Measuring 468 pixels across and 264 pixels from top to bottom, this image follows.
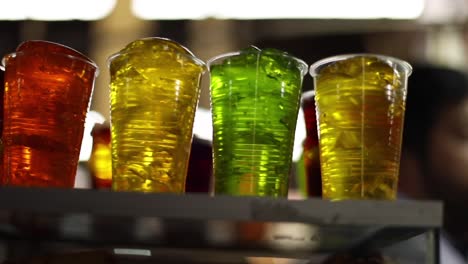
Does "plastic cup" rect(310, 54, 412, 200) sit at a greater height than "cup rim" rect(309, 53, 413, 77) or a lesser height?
lesser

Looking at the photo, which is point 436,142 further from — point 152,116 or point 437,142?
point 152,116

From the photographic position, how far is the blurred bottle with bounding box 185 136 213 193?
1.25 m

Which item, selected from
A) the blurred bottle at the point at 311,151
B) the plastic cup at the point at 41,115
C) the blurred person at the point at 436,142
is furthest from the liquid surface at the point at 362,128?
the blurred person at the point at 436,142

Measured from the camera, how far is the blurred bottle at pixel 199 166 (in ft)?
4.10

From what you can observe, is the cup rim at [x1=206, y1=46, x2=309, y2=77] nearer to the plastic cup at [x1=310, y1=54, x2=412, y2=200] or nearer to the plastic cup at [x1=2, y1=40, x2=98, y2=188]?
the plastic cup at [x1=310, y1=54, x2=412, y2=200]

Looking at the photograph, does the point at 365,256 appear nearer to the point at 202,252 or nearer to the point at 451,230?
the point at 202,252

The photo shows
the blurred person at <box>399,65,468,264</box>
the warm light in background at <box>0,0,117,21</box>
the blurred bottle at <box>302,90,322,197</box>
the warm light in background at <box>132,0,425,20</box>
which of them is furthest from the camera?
the warm light in background at <box>0,0,117,21</box>

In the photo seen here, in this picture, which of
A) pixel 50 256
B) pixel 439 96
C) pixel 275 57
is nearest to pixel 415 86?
pixel 439 96

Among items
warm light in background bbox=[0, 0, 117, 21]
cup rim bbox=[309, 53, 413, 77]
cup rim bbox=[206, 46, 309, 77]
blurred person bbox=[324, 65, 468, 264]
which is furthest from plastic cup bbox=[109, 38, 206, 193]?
warm light in background bbox=[0, 0, 117, 21]

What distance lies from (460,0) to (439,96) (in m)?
0.67

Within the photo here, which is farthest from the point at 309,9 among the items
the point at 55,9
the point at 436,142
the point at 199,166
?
the point at 199,166

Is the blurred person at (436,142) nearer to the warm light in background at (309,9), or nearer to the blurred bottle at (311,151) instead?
the warm light in background at (309,9)

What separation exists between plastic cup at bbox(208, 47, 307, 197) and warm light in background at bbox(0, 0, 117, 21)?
2.20 meters

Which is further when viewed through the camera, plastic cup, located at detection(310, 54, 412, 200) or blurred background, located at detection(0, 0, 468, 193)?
Result: blurred background, located at detection(0, 0, 468, 193)
